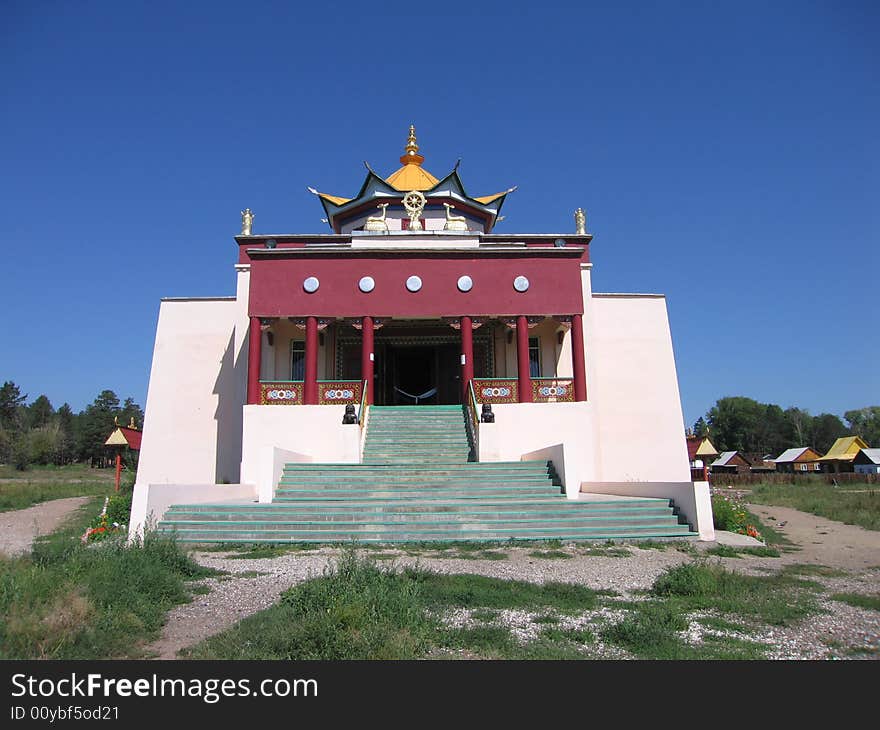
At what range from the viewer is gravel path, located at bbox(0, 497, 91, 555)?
1095 centimetres

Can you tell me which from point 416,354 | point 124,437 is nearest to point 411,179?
point 416,354

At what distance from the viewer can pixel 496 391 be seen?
17.5 m

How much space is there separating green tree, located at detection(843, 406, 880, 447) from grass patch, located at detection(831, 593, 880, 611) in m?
104

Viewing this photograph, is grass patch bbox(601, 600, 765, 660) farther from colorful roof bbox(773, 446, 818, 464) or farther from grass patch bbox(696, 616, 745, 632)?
colorful roof bbox(773, 446, 818, 464)

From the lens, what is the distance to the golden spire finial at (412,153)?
26969mm

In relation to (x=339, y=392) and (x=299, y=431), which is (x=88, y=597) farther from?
(x=339, y=392)

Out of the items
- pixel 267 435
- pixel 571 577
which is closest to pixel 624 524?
pixel 571 577

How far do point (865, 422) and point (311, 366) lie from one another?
106912mm
